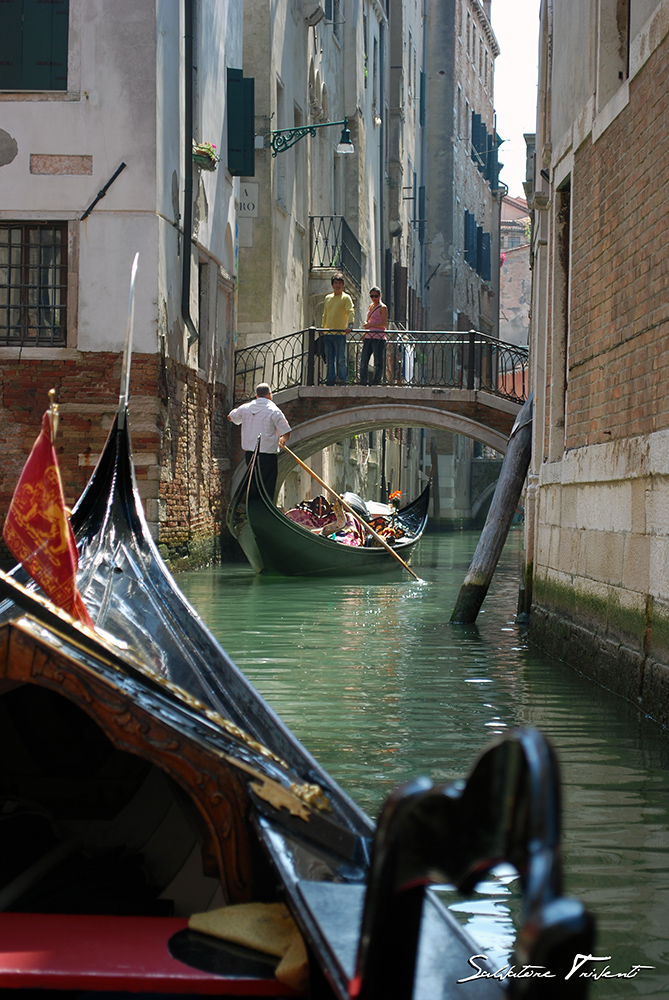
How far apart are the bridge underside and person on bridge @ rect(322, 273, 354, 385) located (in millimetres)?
231

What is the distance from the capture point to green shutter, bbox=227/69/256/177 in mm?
10125

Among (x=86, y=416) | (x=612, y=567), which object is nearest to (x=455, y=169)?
(x=86, y=416)

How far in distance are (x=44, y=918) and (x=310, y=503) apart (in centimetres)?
921

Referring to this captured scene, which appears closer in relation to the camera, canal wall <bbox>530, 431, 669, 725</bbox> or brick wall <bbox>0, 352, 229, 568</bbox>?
canal wall <bbox>530, 431, 669, 725</bbox>

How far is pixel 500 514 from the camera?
6328 millimetres

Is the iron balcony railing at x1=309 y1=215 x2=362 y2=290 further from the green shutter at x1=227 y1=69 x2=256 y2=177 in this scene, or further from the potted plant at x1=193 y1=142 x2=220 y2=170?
the potted plant at x1=193 y1=142 x2=220 y2=170

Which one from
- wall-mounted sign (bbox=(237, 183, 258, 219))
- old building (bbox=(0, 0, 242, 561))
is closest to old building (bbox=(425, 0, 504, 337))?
wall-mounted sign (bbox=(237, 183, 258, 219))

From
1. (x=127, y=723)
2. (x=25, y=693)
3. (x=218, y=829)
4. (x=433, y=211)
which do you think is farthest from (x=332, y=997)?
(x=433, y=211)

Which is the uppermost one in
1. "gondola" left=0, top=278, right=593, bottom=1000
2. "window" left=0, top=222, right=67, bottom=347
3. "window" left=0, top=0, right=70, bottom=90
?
"window" left=0, top=0, right=70, bottom=90

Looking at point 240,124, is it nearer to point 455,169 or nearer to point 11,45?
point 11,45

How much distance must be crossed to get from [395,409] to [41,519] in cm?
931

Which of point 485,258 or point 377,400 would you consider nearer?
point 377,400

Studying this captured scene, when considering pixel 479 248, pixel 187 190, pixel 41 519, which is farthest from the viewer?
pixel 479 248
